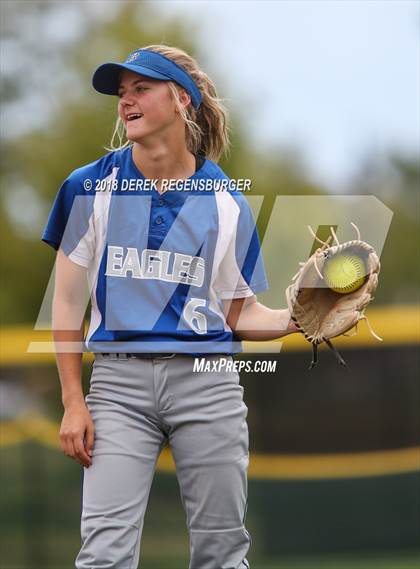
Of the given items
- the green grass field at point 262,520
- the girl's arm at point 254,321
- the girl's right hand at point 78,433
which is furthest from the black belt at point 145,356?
the green grass field at point 262,520

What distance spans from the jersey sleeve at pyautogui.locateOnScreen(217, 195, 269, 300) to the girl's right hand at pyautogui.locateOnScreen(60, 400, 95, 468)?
462mm

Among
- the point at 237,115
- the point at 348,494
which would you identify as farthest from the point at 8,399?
the point at 237,115

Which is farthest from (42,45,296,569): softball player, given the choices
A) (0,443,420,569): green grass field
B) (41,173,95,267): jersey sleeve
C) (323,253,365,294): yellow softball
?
(0,443,420,569): green grass field

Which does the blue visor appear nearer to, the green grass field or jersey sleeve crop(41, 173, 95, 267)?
jersey sleeve crop(41, 173, 95, 267)

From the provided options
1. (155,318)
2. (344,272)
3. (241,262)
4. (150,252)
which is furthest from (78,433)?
(344,272)

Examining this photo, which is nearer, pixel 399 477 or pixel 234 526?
pixel 234 526

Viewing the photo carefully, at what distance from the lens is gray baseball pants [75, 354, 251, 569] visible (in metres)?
2.12

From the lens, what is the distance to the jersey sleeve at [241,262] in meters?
2.33

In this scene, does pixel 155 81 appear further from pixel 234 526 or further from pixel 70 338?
pixel 234 526

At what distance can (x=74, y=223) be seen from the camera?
225 cm

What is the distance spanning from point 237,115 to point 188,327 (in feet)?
19.2

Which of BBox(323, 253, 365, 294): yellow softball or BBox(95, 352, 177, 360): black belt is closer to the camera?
BBox(95, 352, 177, 360): black belt

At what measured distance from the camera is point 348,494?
4797 millimetres

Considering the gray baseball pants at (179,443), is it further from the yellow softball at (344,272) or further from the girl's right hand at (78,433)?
→ the yellow softball at (344,272)
